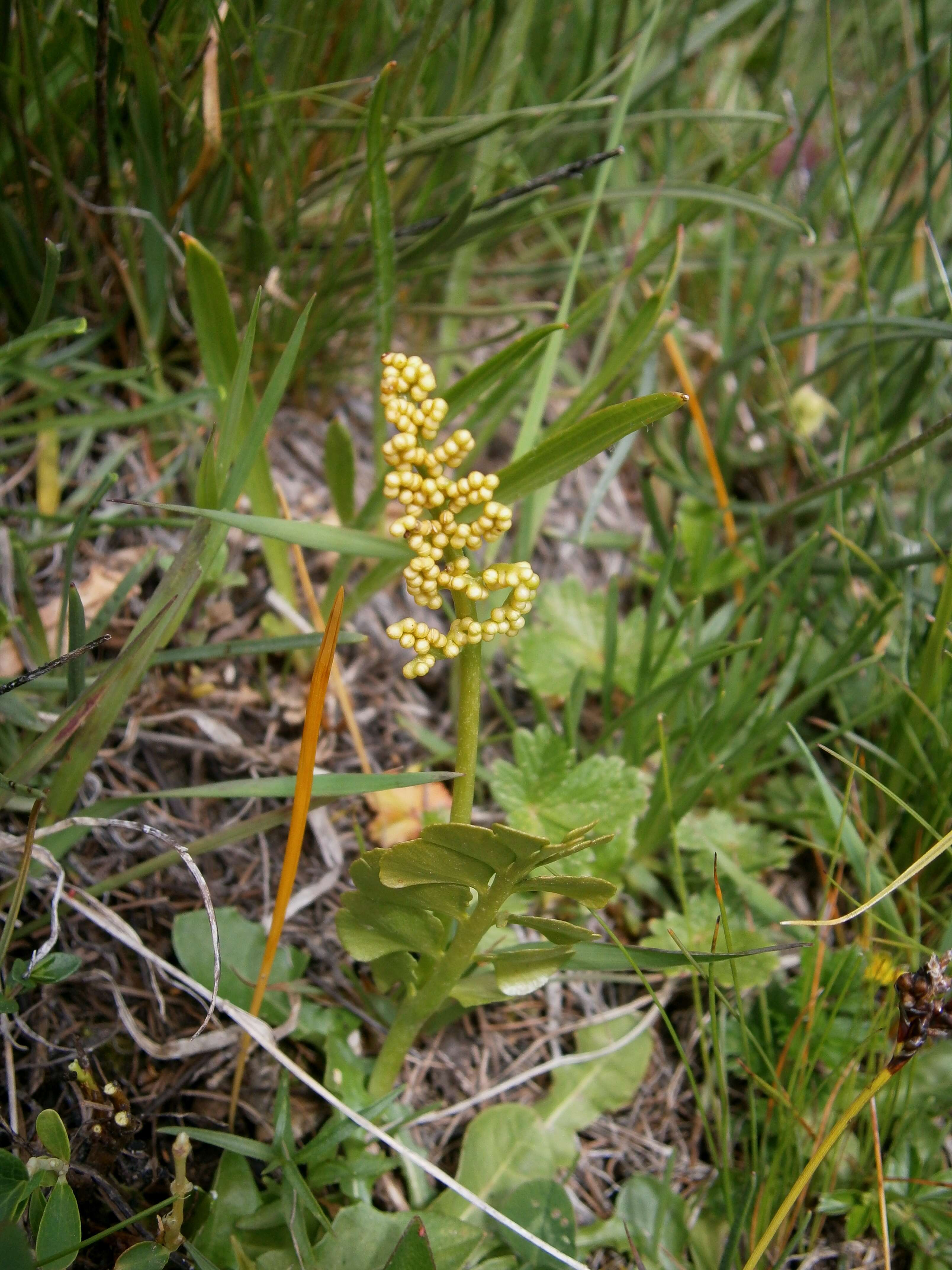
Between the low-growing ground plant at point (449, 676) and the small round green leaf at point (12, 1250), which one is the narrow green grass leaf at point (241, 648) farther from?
the small round green leaf at point (12, 1250)

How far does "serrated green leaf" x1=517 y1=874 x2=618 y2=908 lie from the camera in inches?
36.4

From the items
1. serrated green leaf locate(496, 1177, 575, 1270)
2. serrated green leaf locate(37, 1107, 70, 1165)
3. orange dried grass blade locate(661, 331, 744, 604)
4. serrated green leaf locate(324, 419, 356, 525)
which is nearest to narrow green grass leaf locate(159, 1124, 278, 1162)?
serrated green leaf locate(37, 1107, 70, 1165)

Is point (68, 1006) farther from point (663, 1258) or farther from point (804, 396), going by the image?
point (804, 396)

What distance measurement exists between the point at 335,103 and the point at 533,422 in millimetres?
764

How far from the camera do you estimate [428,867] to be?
96 centimetres

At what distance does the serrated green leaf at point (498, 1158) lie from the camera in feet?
4.33

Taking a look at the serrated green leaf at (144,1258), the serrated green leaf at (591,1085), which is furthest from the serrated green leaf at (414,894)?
the serrated green leaf at (591,1085)

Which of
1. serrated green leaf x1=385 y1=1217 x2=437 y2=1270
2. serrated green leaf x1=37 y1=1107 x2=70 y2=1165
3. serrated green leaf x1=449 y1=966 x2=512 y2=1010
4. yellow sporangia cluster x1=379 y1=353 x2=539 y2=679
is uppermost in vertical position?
yellow sporangia cluster x1=379 y1=353 x2=539 y2=679

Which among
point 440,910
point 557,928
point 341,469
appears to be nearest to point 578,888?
point 557,928

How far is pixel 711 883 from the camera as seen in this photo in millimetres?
1638

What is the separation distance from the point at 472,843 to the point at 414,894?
169mm

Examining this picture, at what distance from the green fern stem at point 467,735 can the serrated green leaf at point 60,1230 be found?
0.61 metres

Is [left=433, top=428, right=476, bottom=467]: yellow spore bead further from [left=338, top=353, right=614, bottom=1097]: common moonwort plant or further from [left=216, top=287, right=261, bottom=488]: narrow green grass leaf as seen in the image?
[left=216, top=287, right=261, bottom=488]: narrow green grass leaf

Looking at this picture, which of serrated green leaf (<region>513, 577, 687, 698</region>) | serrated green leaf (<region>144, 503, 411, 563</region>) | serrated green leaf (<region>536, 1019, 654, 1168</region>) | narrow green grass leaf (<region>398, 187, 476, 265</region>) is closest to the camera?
serrated green leaf (<region>144, 503, 411, 563</region>)
